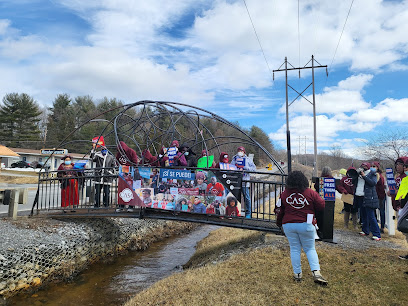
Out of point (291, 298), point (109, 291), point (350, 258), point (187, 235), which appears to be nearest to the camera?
point (291, 298)

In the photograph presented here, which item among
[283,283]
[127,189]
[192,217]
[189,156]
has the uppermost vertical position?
[189,156]

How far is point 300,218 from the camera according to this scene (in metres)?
4.29

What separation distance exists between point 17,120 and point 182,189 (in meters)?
50.3

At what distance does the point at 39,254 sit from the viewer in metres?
6.79

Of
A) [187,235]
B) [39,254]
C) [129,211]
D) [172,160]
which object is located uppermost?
[172,160]

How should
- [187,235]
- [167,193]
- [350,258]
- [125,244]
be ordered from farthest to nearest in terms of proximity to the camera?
[187,235] < [125,244] < [167,193] < [350,258]

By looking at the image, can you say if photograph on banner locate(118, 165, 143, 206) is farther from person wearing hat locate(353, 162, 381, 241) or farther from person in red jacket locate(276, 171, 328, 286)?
person wearing hat locate(353, 162, 381, 241)

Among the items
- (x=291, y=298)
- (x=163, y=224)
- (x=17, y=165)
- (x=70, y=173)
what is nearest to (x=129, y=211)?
(x=70, y=173)

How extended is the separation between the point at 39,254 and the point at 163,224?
21.8 ft

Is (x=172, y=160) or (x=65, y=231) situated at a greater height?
(x=172, y=160)

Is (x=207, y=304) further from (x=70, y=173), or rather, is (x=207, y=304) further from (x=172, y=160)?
(x=70, y=173)

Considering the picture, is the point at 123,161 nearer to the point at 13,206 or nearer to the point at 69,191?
the point at 69,191

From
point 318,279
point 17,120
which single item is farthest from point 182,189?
point 17,120

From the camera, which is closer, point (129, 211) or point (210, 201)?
point (210, 201)
